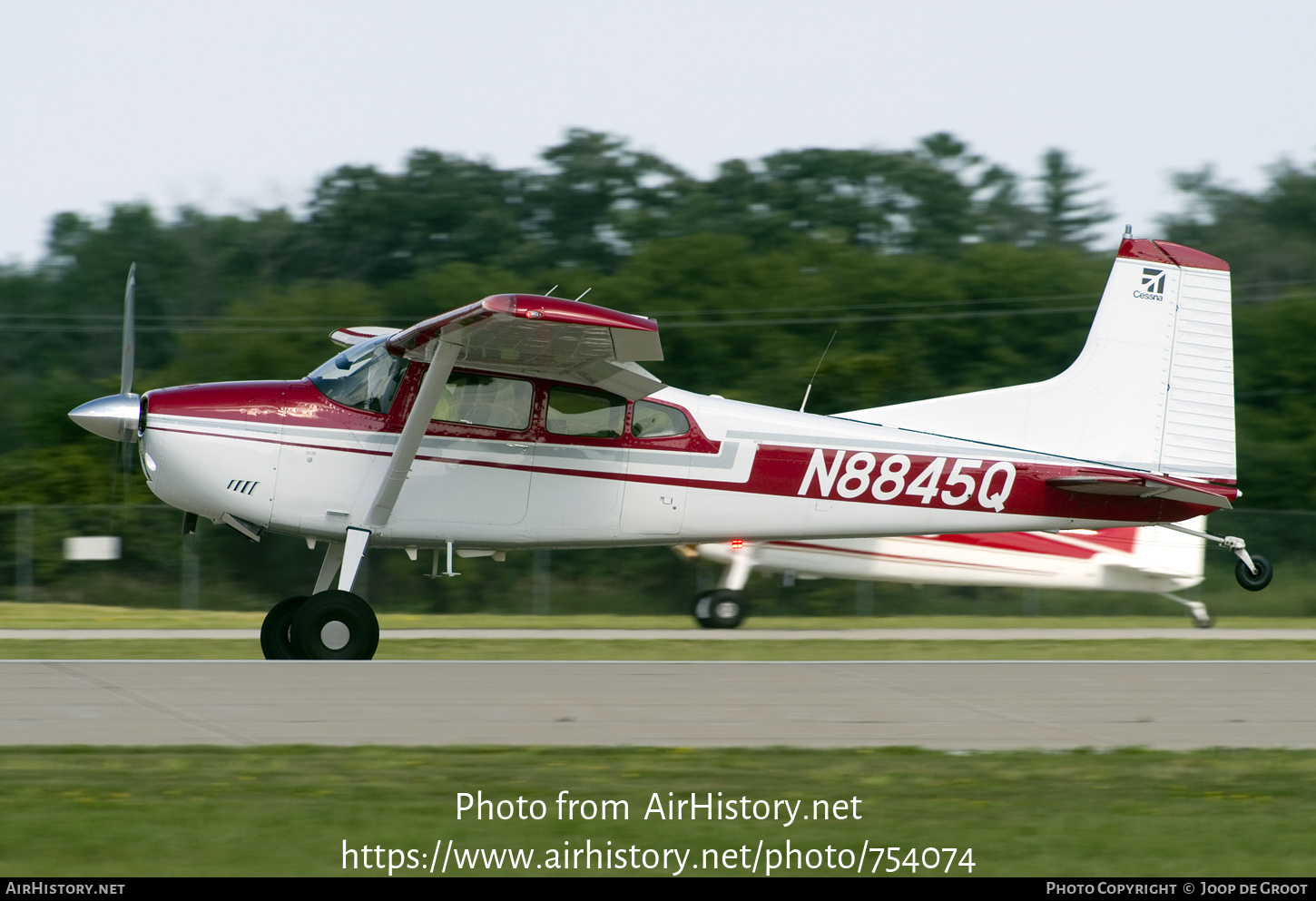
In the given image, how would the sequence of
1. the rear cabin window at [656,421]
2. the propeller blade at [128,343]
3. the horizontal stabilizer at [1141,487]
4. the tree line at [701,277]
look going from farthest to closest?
the tree line at [701,277] < the horizontal stabilizer at [1141,487] < the rear cabin window at [656,421] < the propeller blade at [128,343]

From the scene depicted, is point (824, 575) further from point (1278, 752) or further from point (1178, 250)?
point (1278, 752)

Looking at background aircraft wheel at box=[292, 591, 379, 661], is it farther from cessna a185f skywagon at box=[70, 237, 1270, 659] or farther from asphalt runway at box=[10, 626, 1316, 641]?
asphalt runway at box=[10, 626, 1316, 641]

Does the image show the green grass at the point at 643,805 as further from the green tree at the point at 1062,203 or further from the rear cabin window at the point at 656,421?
the green tree at the point at 1062,203

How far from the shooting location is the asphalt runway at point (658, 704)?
7918 mm

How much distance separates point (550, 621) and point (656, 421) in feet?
27.6

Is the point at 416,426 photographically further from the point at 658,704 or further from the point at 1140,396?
the point at 1140,396

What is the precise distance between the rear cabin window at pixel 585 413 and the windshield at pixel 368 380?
4.35 ft

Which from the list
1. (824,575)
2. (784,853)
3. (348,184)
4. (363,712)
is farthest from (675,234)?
(784,853)

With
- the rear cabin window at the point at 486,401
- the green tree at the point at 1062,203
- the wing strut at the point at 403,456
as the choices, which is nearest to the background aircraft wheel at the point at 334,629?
the wing strut at the point at 403,456

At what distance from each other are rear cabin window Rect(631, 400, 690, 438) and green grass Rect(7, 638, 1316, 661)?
2.34 meters

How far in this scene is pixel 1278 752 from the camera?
7.67 metres

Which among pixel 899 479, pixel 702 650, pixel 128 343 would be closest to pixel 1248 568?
pixel 899 479

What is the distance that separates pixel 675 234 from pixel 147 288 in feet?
58.7

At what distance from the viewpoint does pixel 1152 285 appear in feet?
45.8
